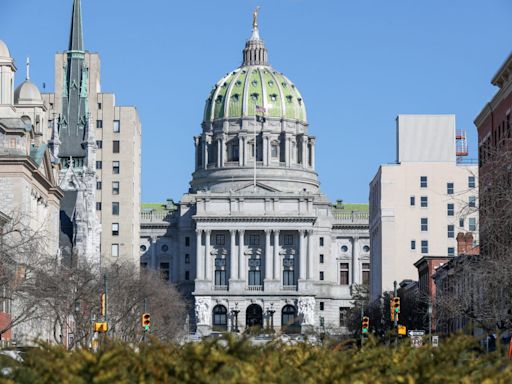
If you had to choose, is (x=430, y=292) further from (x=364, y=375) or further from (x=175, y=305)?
(x=364, y=375)

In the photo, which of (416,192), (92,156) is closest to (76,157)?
(92,156)

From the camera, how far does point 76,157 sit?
132500mm

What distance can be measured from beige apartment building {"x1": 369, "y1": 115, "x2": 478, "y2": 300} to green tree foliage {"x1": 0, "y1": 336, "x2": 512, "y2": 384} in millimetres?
158969

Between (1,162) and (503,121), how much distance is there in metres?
27.1

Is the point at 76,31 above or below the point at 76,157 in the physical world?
above

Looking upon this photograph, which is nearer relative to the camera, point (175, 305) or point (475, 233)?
point (175, 305)

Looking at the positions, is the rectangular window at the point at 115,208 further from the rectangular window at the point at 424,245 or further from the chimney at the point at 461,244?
the chimney at the point at 461,244

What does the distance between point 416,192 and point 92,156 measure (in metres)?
59.6

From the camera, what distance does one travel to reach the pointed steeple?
484ft

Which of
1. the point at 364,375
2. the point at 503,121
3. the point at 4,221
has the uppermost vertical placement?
the point at 503,121

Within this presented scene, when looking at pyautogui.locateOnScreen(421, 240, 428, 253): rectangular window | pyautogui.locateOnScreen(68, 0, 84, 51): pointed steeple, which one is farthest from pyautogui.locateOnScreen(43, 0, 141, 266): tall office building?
pyautogui.locateOnScreen(421, 240, 428, 253): rectangular window

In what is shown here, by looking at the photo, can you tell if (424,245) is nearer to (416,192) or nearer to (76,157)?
(416,192)

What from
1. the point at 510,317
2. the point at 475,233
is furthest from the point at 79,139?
the point at 510,317

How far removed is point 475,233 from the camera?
164625mm
